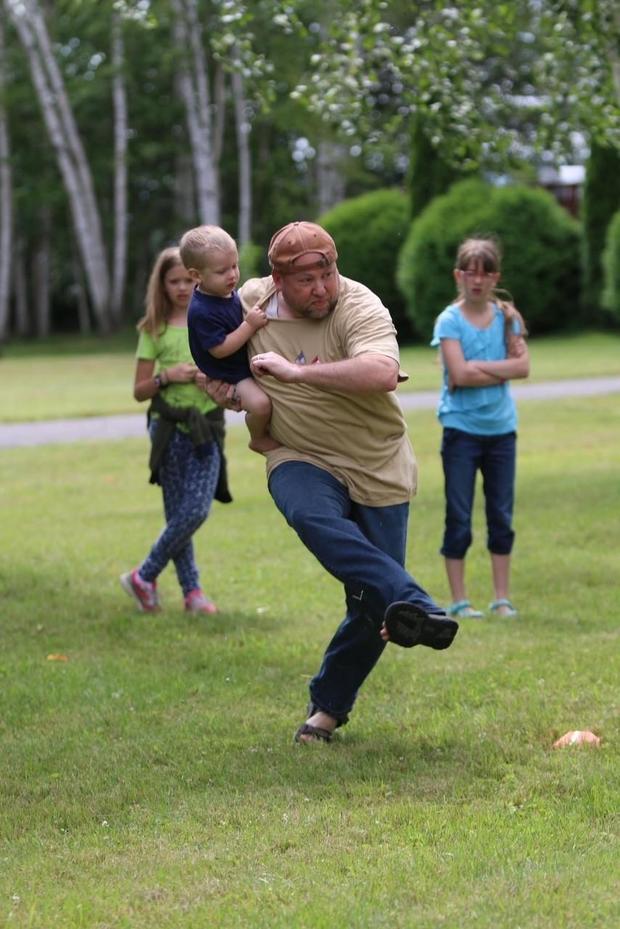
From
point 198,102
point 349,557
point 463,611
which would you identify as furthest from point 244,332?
point 198,102

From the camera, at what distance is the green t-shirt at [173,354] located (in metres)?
8.13

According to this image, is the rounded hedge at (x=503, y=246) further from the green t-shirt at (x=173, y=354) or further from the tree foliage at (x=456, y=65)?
the green t-shirt at (x=173, y=354)

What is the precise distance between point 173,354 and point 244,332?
2802 millimetres

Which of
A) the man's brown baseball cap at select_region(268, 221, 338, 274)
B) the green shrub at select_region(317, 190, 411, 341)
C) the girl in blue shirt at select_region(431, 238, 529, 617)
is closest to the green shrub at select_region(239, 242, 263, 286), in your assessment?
the green shrub at select_region(317, 190, 411, 341)

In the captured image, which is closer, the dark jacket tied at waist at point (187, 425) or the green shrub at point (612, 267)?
the dark jacket tied at waist at point (187, 425)

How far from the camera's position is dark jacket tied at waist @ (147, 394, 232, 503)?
807 cm

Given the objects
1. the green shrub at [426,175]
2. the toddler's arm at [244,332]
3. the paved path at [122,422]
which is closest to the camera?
the toddler's arm at [244,332]

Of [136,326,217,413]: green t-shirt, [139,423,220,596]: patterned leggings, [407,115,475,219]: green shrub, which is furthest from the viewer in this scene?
[407,115,475,219]: green shrub

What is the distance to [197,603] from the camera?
856 cm

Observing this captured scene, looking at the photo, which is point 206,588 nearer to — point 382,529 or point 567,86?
point 382,529

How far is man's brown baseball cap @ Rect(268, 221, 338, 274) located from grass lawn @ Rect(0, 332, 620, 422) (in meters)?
13.7

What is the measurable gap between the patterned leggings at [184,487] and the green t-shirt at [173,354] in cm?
20

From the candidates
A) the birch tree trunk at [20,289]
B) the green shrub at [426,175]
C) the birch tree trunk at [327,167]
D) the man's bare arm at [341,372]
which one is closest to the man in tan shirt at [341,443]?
the man's bare arm at [341,372]

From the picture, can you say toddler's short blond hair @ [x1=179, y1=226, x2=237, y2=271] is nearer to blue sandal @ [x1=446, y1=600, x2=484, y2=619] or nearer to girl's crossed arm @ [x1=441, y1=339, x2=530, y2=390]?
girl's crossed arm @ [x1=441, y1=339, x2=530, y2=390]
